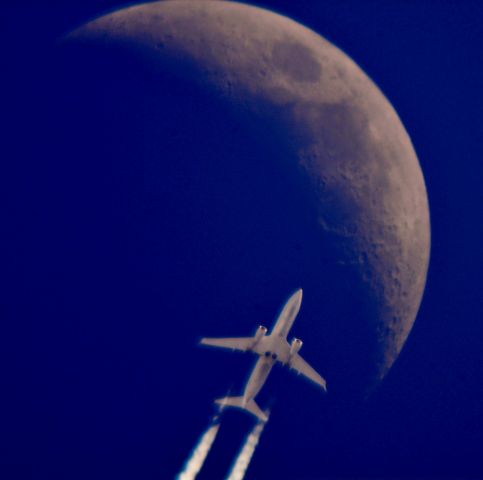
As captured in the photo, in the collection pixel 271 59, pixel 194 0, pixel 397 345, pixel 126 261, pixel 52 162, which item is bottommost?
pixel 126 261

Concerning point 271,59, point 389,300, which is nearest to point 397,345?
point 389,300

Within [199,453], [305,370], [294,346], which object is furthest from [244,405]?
[294,346]

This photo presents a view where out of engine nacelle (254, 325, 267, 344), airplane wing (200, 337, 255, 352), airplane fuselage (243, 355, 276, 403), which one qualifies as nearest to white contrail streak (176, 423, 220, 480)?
airplane fuselage (243, 355, 276, 403)

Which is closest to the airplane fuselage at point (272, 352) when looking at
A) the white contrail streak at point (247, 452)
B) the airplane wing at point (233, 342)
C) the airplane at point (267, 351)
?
the airplane at point (267, 351)

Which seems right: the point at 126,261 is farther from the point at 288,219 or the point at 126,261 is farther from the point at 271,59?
the point at 271,59

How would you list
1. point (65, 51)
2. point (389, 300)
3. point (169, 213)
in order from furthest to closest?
point (389, 300), point (65, 51), point (169, 213)

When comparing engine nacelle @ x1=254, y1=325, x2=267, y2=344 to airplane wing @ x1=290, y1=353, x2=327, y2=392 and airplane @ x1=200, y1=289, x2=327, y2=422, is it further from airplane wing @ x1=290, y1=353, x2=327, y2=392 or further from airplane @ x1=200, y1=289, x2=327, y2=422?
airplane wing @ x1=290, y1=353, x2=327, y2=392

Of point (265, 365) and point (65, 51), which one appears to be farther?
point (265, 365)
